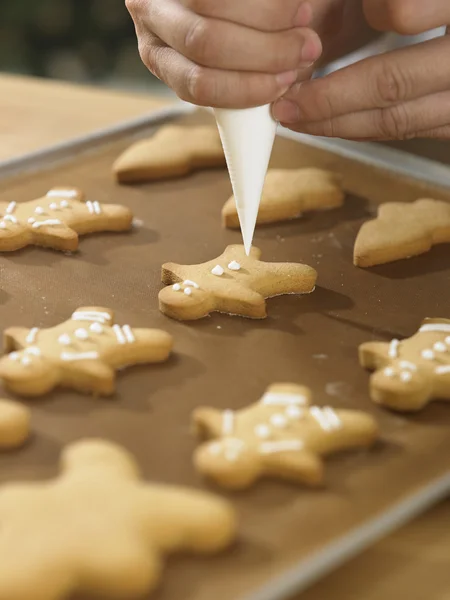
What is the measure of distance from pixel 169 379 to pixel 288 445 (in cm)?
17

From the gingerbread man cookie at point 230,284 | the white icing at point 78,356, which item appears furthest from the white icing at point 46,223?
the white icing at point 78,356

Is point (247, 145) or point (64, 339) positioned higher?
point (247, 145)

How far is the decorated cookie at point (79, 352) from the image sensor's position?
2.88ft

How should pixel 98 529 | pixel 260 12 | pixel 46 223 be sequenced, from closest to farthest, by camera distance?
pixel 98 529, pixel 260 12, pixel 46 223

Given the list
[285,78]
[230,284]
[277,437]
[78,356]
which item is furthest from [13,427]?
[285,78]

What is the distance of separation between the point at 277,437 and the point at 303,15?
424 mm

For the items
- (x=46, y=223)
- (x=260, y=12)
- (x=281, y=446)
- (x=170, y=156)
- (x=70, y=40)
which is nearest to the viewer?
(x=281, y=446)

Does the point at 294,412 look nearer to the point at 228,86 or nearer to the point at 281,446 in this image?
the point at 281,446

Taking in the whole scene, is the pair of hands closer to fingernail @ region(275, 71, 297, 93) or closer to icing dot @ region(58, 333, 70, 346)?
fingernail @ region(275, 71, 297, 93)

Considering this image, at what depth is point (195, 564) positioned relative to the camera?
2.25 ft

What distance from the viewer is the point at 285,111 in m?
1.04

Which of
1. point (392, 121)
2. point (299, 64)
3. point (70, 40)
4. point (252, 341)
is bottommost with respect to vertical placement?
point (70, 40)

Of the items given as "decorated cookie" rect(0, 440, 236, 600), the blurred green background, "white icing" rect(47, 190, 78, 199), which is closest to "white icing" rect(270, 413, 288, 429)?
"decorated cookie" rect(0, 440, 236, 600)

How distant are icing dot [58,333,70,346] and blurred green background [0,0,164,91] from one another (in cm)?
214
